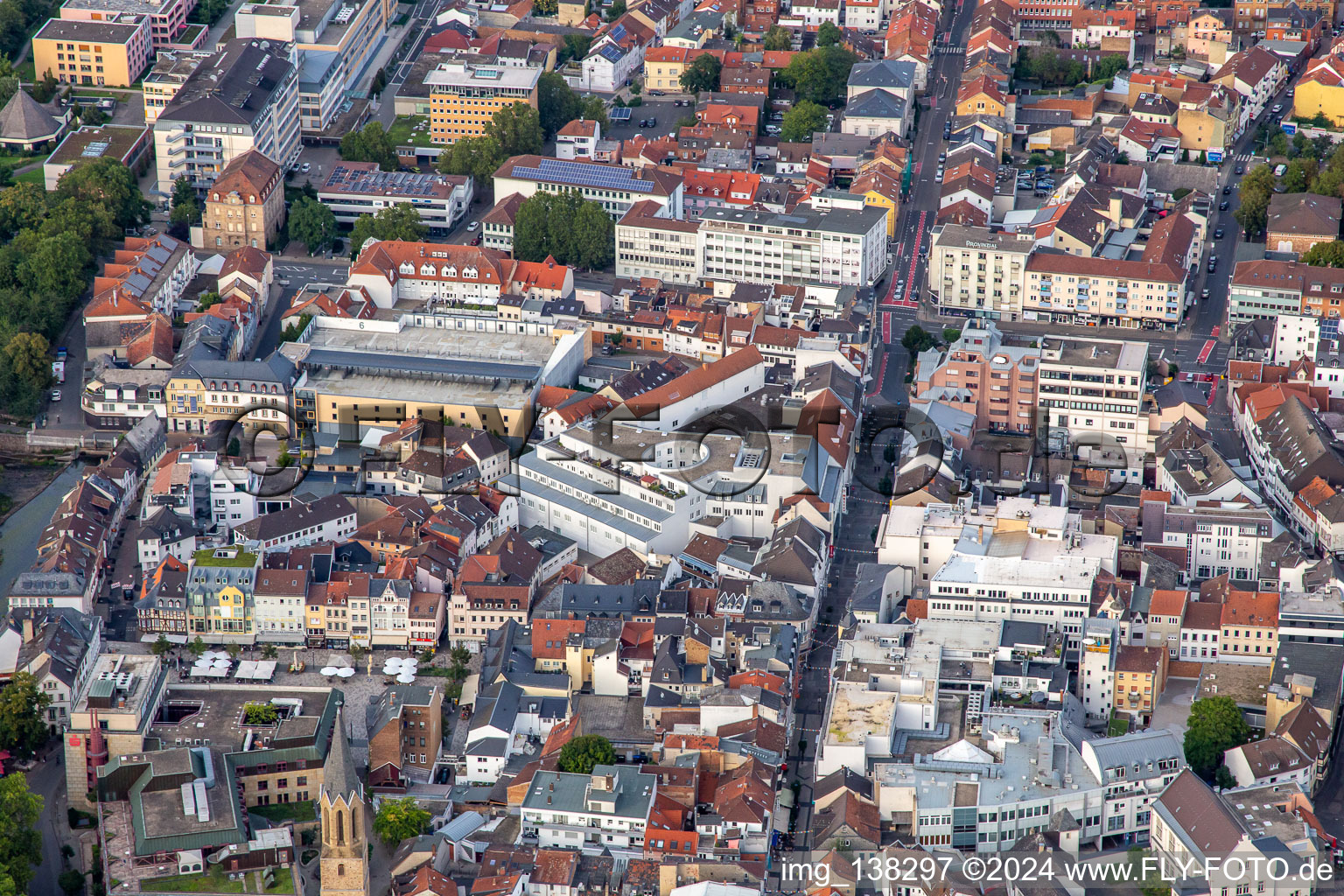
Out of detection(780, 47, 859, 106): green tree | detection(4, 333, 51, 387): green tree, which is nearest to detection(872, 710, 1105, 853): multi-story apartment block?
detection(4, 333, 51, 387): green tree

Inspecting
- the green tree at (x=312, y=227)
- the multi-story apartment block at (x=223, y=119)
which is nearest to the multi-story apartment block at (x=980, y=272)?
the green tree at (x=312, y=227)

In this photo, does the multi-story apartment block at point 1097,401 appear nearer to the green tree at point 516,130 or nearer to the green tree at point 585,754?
the green tree at point 585,754

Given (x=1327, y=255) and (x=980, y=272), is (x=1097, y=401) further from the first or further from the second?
(x=1327, y=255)

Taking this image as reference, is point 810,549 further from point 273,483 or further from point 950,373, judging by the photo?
point 273,483

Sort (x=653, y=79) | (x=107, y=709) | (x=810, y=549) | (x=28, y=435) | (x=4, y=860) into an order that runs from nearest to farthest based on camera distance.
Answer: (x=4, y=860) → (x=107, y=709) → (x=810, y=549) → (x=28, y=435) → (x=653, y=79)

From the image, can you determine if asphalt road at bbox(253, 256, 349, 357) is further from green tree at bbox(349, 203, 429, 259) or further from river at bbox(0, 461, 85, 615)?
river at bbox(0, 461, 85, 615)

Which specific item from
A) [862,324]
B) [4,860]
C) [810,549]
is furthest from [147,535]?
[862,324]
